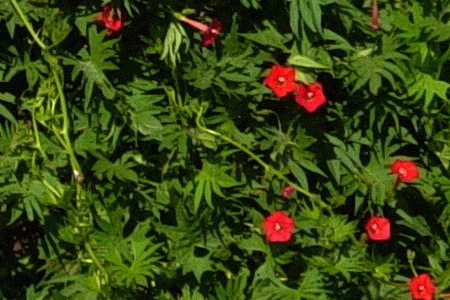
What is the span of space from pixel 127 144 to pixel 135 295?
51cm

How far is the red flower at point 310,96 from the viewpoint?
114 inches

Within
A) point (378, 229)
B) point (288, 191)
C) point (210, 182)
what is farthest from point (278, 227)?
point (378, 229)

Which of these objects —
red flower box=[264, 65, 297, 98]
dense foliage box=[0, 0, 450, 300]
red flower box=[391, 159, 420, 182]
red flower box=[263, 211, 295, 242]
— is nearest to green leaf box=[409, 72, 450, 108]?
dense foliage box=[0, 0, 450, 300]

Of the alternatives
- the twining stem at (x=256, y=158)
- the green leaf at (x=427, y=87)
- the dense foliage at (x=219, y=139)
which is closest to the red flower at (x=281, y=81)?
the dense foliage at (x=219, y=139)

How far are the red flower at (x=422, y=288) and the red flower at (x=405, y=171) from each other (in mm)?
367

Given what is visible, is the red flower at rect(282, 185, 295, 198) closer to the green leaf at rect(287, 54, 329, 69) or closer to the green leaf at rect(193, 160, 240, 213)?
the green leaf at rect(193, 160, 240, 213)

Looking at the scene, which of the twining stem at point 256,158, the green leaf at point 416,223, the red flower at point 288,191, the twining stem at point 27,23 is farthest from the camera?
the green leaf at point 416,223

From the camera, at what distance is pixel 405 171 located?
3006mm

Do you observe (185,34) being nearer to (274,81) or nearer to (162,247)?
(274,81)

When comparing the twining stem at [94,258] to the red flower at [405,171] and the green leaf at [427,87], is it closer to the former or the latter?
the red flower at [405,171]

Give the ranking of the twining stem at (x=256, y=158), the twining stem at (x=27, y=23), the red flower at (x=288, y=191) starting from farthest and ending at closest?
1. the red flower at (x=288, y=191)
2. the twining stem at (x=256, y=158)
3. the twining stem at (x=27, y=23)

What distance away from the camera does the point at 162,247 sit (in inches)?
121

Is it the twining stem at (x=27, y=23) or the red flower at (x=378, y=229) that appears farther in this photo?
the red flower at (x=378, y=229)

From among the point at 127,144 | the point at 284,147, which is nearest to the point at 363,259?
the point at 284,147
